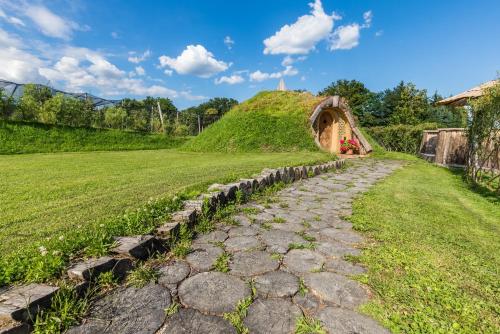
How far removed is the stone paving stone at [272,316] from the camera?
1.68m

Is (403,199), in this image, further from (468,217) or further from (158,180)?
(158,180)

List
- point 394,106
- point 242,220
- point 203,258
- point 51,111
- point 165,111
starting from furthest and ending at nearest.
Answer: point 165,111
point 394,106
point 51,111
point 242,220
point 203,258

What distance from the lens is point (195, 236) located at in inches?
121

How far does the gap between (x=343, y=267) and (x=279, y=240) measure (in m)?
0.78

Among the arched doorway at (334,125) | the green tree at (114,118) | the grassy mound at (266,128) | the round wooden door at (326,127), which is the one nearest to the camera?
the grassy mound at (266,128)

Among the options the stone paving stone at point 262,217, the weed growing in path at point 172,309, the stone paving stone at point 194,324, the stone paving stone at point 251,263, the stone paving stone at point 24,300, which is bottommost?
the stone paving stone at point 194,324

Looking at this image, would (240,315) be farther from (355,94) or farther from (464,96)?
(355,94)

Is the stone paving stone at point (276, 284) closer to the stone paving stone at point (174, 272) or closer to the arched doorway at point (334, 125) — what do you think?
the stone paving stone at point (174, 272)

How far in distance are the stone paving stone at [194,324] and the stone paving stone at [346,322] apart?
0.60m

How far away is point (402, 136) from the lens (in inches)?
695

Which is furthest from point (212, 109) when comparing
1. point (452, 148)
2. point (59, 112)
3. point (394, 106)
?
point (452, 148)

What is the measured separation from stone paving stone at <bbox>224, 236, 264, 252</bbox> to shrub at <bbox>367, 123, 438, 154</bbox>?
53.0 feet

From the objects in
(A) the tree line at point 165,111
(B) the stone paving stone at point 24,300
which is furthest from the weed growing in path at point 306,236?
(A) the tree line at point 165,111

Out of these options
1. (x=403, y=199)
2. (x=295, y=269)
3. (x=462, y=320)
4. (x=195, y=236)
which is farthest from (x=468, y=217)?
(x=195, y=236)
